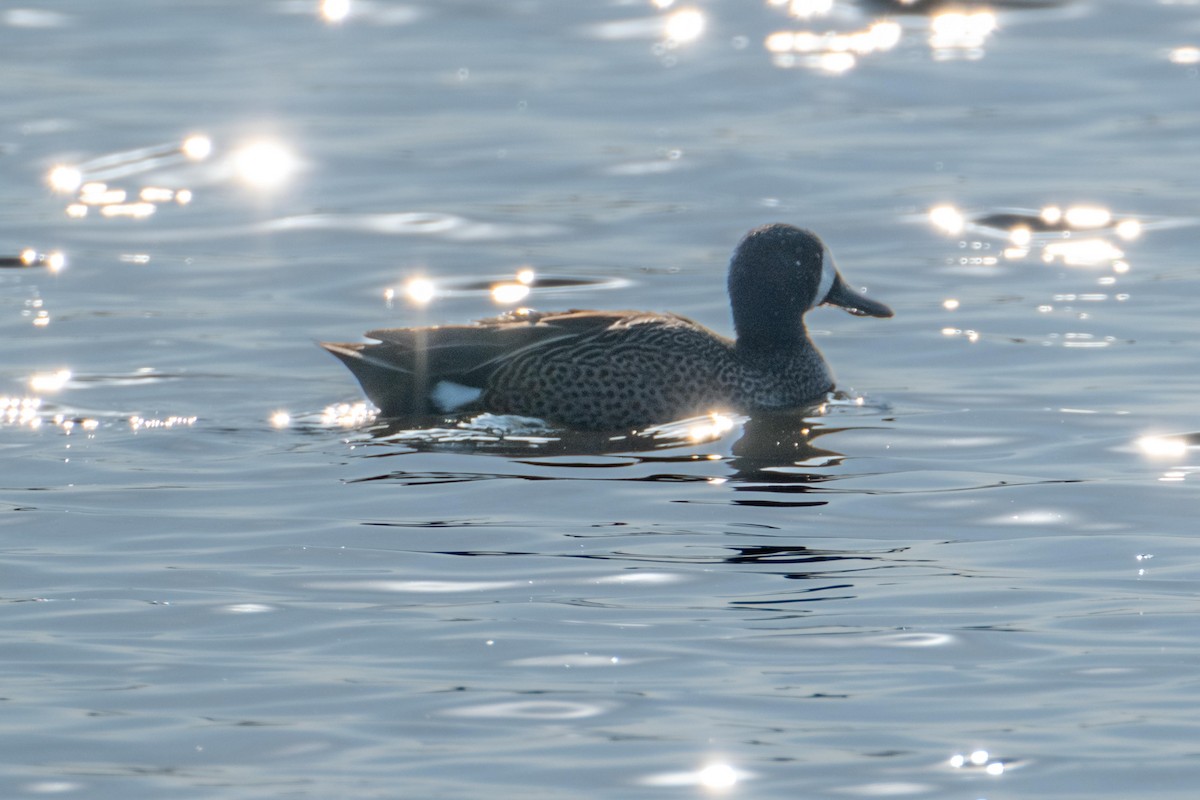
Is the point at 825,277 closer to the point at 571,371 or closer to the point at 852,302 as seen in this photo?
the point at 852,302

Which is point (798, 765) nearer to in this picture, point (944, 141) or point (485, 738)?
point (485, 738)

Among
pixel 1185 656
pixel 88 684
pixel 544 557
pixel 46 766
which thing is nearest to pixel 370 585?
pixel 544 557

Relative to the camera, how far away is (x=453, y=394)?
9.85 metres

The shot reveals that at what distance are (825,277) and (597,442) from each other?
1.82 m

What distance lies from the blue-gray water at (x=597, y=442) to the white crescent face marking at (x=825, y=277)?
0.47 metres

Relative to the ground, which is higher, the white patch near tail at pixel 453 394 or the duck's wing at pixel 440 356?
the duck's wing at pixel 440 356

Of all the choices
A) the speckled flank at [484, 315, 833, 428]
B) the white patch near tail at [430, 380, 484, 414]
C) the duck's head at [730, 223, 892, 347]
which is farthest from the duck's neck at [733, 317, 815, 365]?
the white patch near tail at [430, 380, 484, 414]

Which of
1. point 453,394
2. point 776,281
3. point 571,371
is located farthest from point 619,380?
point 776,281

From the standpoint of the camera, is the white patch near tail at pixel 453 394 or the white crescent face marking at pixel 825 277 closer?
the white patch near tail at pixel 453 394

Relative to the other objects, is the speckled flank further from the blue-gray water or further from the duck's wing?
the blue-gray water

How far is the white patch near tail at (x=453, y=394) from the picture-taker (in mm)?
9812

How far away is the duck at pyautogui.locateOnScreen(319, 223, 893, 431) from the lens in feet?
31.9

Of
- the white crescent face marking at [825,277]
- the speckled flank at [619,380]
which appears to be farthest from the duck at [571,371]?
the white crescent face marking at [825,277]

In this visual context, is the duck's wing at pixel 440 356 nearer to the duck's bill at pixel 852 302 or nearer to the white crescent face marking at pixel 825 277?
the white crescent face marking at pixel 825 277
